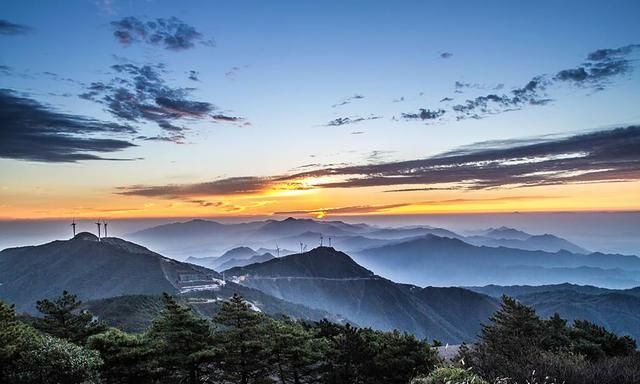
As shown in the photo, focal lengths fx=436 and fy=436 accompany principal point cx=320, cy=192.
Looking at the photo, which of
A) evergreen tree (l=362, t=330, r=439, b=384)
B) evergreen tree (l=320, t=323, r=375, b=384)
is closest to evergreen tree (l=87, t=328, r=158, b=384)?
evergreen tree (l=320, t=323, r=375, b=384)

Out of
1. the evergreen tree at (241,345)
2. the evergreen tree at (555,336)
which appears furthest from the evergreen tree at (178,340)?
the evergreen tree at (555,336)

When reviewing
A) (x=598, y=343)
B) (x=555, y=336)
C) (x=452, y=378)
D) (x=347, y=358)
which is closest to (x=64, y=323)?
(x=347, y=358)

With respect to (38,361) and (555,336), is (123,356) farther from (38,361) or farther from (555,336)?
(555,336)

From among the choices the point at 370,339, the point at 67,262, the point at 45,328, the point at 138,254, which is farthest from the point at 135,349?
the point at 67,262

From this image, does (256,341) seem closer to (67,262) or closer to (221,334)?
(221,334)

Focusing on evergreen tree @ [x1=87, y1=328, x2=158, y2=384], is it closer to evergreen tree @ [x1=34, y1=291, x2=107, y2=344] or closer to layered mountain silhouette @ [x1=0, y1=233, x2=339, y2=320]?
evergreen tree @ [x1=34, y1=291, x2=107, y2=344]

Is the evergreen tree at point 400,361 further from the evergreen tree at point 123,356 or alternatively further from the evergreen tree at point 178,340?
the evergreen tree at point 123,356
